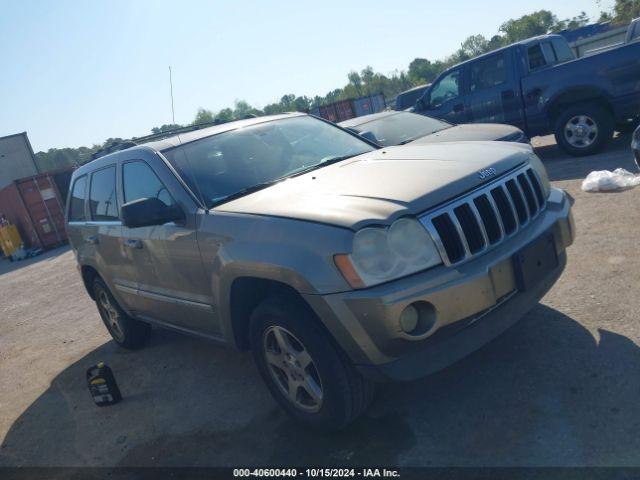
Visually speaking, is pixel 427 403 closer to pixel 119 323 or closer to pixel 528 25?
pixel 119 323

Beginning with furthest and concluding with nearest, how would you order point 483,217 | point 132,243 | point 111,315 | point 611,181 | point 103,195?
point 611,181, point 111,315, point 103,195, point 132,243, point 483,217

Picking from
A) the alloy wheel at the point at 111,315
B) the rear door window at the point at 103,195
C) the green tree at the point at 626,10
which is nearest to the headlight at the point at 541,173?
the rear door window at the point at 103,195

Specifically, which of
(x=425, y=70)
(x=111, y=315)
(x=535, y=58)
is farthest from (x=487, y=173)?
(x=425, y=70)

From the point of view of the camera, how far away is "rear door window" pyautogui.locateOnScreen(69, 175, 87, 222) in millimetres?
5398

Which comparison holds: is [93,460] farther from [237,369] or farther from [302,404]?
[302,404]

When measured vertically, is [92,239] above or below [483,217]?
above

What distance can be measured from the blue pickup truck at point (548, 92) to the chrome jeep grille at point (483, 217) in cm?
568

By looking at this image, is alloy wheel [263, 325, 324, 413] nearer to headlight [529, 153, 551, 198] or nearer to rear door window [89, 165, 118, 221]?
headlight [529, 153, 551, 198]

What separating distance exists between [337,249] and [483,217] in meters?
0.83

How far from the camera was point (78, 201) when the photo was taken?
5566mm

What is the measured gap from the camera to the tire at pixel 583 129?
8242 millimetres

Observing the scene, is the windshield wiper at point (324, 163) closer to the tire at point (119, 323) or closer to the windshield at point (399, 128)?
the tire at point (119, 323)

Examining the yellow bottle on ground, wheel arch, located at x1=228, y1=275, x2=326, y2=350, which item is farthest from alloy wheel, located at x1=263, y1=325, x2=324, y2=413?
the yellow bottle on ground

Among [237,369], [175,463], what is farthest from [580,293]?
[175,463]
